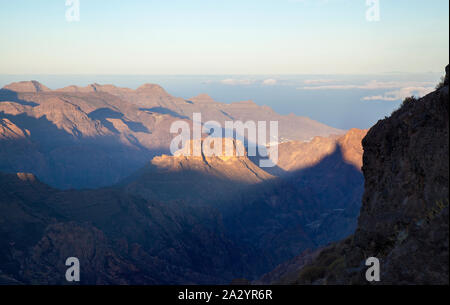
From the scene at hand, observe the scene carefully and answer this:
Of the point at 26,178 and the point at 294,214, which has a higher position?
the point at 26,178

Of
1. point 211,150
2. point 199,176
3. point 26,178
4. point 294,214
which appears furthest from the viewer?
point 211,150

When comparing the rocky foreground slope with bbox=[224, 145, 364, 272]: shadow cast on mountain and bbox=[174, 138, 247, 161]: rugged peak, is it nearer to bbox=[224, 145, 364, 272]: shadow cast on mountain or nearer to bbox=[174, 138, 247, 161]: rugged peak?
bbox=[224, 145, 364, 272]: shadow cast on mountain

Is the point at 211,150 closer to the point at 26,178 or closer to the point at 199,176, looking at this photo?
the point at 199,176

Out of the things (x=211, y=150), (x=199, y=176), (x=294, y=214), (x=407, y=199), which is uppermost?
(x=407, y=199)


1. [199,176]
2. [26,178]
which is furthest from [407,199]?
[199,176]

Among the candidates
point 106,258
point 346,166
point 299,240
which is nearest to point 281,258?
point 299,240

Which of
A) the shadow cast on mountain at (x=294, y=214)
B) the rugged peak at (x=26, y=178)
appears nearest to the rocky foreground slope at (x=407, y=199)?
the rugged peak at (x=26, y=178)

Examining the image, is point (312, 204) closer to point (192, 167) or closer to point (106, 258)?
point (192, 167)

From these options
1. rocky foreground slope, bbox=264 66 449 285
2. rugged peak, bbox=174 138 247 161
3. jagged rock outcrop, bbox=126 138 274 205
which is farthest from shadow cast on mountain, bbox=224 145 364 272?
rocky foreground slope, bbox=264 66 449 285

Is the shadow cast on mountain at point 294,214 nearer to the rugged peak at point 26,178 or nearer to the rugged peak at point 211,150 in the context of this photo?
the rugged peak at point 211,150
